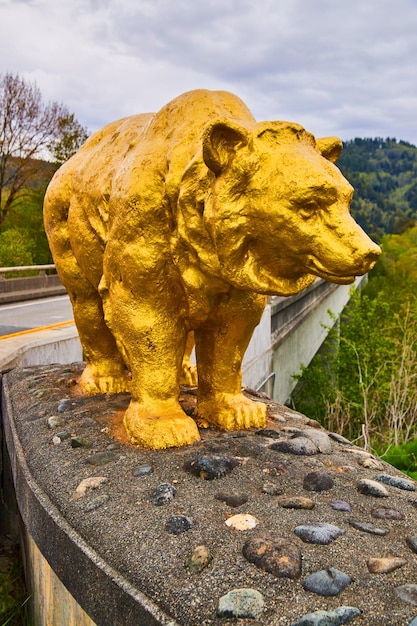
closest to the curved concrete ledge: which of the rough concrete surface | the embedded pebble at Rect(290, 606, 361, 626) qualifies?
the rough concrete surface

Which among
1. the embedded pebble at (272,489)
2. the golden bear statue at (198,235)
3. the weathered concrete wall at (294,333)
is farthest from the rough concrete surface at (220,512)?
the weathered concrete wall at (294,333)

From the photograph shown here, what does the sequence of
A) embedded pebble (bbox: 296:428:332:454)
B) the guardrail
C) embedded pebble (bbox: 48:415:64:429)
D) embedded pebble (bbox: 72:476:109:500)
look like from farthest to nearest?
1. the guardrail
2. embedded pebble (bbox: 48:415:64:429)
3. embedded pebble (bbox: 296:428:332:454)
4. embedded pebble (bbox: 72:476:109:500)

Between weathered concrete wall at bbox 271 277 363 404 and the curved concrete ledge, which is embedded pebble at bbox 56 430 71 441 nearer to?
the curved concrete ledge

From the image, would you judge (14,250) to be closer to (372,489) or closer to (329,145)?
(329,145)

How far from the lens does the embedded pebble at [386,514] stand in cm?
224

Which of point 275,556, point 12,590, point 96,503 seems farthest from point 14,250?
point 275,556

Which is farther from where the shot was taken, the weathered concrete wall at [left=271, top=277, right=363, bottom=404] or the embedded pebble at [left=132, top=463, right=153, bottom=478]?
the weathered concrete wall at [left=271, top=277, right=363, bottom=404]

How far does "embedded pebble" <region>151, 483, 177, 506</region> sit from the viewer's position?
2.25 metres

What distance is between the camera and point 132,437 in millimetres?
2896

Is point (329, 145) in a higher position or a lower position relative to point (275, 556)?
higher

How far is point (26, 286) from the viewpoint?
16109 mm

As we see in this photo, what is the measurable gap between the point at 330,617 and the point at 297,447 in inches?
52.4

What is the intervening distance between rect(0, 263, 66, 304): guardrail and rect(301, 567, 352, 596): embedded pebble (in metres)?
12.8

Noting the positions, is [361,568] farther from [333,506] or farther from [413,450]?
[413,450]
